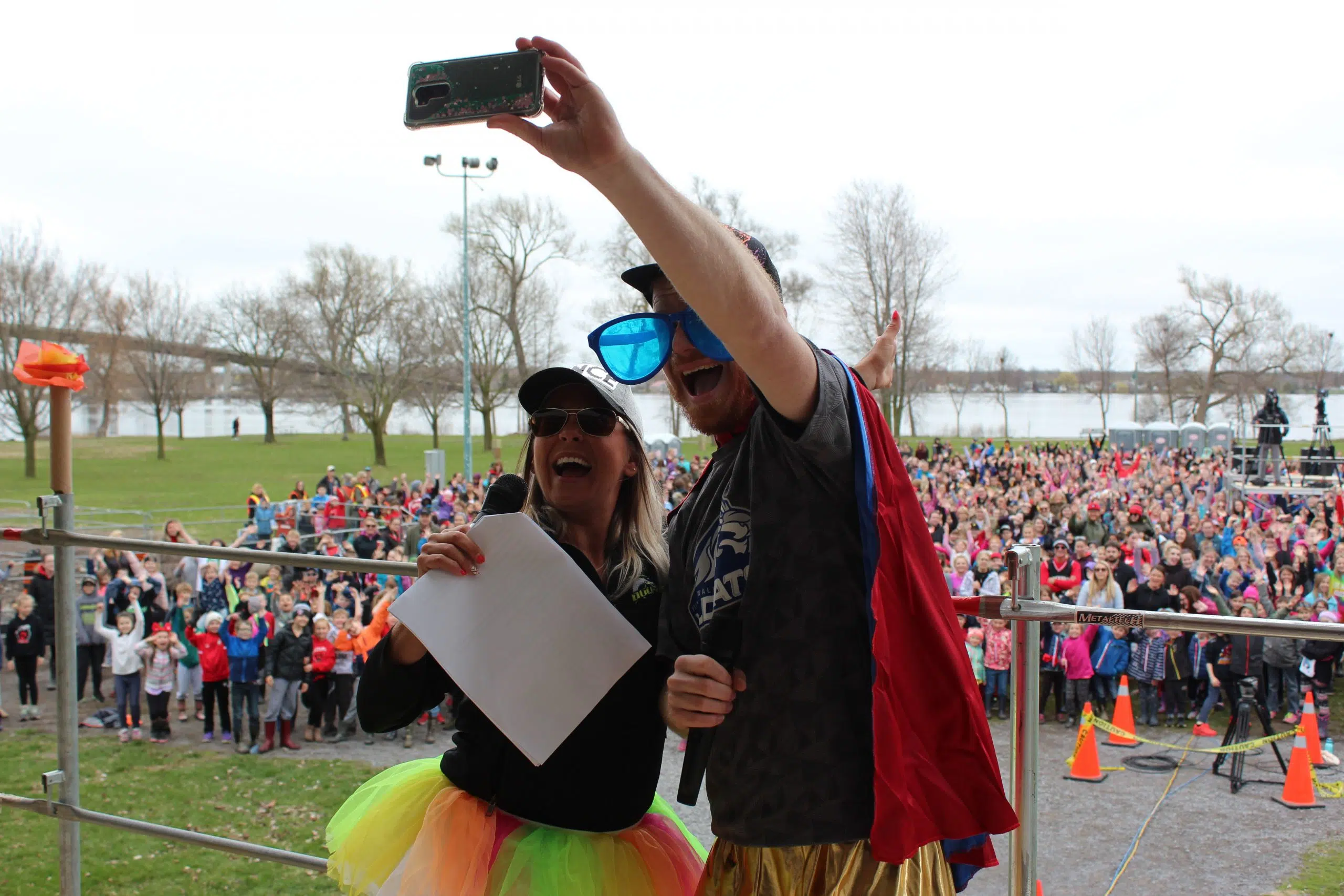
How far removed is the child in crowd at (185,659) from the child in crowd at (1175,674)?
1010 cm

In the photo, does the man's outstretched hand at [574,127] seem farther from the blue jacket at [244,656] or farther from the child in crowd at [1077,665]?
the blue jacket at [244,656]

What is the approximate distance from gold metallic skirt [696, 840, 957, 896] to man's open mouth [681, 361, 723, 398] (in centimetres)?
72

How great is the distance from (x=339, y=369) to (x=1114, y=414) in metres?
53.4

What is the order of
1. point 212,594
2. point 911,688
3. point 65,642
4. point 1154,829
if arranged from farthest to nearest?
point 212,594 → point 1154,829 → point 65,642 → point 911,688

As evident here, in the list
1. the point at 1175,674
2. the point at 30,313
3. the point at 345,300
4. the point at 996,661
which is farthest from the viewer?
the point at 345,300

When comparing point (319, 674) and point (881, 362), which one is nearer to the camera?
point (881, 362)

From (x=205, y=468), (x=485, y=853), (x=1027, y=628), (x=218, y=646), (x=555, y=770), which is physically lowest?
(x=218, y=646)

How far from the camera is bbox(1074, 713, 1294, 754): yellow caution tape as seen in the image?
8.07 metres

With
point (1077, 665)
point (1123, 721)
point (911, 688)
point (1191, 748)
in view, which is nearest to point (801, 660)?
point (911, 688)

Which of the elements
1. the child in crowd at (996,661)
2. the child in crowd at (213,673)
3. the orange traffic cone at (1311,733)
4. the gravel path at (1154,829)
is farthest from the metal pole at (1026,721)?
the child in crowd at (213,673)

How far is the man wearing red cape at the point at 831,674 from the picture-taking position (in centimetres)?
136

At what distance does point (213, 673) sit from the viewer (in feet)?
33.6

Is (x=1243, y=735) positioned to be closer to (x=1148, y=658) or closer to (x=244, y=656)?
(x=1148, y=658)

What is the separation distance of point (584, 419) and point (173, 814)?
753 cm
